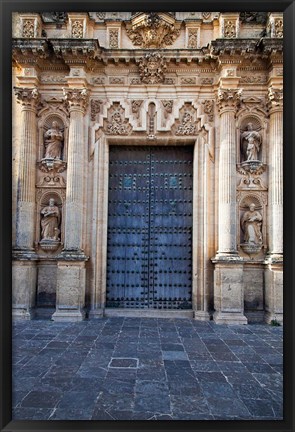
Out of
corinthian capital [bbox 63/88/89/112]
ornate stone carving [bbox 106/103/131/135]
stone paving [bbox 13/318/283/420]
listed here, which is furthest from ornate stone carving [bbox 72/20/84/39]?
stone paving [bbox 13/318/283/420]

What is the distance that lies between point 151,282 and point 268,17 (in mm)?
6473

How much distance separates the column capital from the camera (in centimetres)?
711

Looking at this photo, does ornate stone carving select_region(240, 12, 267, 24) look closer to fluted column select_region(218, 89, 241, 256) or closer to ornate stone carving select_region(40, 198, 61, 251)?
fluted column select_region(218, 89, 241, 256)

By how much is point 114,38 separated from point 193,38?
1825 mm

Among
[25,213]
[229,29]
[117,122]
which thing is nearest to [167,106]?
[117,122]

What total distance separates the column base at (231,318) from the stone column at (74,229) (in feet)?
9.37

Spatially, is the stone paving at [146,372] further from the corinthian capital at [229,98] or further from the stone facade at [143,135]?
the corinthian capital at [229,98]

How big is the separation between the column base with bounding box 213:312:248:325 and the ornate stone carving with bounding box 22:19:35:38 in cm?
733

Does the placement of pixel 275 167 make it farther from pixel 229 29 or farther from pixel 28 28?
pixel 28 28

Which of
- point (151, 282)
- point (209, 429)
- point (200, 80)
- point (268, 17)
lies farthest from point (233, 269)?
point (268, 17)

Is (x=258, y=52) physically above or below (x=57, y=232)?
above

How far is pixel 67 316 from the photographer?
6.64 m

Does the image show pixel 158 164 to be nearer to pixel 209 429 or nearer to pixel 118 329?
pixel 118 329

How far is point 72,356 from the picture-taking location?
454 centimetres
